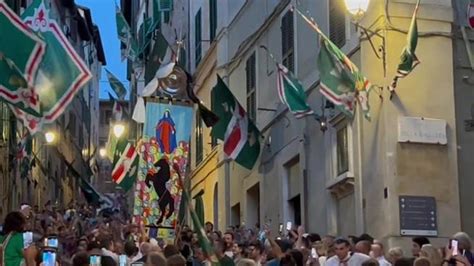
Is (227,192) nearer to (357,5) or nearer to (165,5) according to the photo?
(357,5)

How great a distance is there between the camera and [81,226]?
84.5ft

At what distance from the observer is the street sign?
17984mm

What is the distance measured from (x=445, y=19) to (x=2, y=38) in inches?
307

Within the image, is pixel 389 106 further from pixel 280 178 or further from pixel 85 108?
pixel 85 108

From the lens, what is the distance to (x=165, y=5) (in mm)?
42438

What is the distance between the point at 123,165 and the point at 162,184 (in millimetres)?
5973

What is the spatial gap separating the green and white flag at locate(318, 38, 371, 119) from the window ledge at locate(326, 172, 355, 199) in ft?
6.39

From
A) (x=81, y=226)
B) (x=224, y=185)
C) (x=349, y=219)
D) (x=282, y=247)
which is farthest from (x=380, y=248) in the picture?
(x=224, y=185)

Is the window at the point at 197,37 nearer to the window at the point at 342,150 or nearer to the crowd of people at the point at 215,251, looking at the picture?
the window at the point at 342,150

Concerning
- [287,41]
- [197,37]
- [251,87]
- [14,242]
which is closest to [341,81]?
[287,41]

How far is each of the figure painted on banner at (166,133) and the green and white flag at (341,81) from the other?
6432 mm

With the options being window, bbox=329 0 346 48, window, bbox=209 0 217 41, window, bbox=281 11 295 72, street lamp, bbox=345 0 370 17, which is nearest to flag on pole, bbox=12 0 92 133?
street lamp, bbox=345 0 370 17

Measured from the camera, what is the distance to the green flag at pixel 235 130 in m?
22.5

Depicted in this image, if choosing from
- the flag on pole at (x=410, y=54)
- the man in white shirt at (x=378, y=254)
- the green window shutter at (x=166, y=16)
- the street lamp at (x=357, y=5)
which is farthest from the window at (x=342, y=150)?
the green window shutter at (x=166, y=16)
